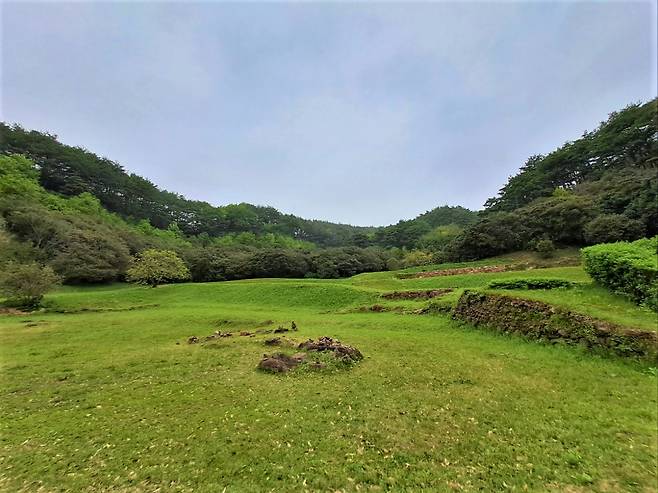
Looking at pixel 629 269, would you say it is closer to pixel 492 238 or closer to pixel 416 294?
pixel 416 294

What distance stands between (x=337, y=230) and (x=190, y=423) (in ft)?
416

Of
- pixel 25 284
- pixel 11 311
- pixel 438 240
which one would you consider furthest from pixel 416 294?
pixel 438 240

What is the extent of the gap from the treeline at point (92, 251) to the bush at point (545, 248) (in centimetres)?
Answer: 2063

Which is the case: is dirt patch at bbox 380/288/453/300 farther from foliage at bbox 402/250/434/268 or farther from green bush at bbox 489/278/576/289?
foliage at bbox 402/250/434/268

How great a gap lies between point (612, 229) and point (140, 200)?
97010 millimetres

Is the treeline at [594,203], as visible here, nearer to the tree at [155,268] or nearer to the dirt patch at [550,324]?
the dirt patch at [550,324]

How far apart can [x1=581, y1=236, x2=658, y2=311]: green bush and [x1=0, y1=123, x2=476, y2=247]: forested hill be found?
64.8 m

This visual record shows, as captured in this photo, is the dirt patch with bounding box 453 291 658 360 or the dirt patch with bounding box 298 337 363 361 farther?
the dirt patch with bounding box 298 337 363 361

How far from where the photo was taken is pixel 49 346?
551 inches

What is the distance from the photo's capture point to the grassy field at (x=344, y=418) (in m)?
5.03

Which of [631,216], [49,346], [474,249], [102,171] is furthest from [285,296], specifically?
[102,171]

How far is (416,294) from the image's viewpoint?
22047 mm

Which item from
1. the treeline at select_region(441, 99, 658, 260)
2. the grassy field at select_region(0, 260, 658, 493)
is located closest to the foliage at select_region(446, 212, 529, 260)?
the treeline at select_region(441, 99, 658, 260)

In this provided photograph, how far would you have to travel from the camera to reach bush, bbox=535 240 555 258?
3431 centimetres
